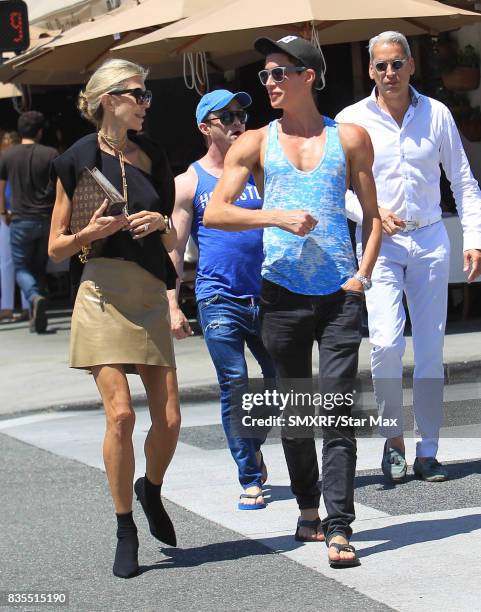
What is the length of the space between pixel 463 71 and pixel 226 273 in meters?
7.37

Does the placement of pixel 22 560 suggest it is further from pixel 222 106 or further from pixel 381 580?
pixel 222 106

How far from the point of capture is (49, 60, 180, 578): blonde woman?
566 centimetres

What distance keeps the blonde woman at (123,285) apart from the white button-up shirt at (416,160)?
1.52 metres

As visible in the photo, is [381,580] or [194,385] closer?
[381,580]

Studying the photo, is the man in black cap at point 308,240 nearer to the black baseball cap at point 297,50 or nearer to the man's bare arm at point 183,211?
the black baseball cap at point 297,50

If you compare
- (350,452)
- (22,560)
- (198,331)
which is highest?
(350,452)

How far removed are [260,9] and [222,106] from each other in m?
4.95

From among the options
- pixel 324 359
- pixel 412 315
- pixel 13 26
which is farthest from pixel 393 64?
pixel 13 26

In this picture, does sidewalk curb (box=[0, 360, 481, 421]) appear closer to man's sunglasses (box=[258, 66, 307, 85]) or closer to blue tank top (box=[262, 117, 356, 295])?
blue tank top (box=[262, 117, 356, 295])

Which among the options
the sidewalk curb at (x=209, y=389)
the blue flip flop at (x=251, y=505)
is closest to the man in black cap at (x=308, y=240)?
the blue flip flop at (x=251, y=505)

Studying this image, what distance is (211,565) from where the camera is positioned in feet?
18.9

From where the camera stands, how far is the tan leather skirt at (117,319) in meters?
5.68

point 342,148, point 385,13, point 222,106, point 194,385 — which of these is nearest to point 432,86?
point 385,13

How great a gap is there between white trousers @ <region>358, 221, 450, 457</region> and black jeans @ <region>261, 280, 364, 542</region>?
A: 4.15 ft
